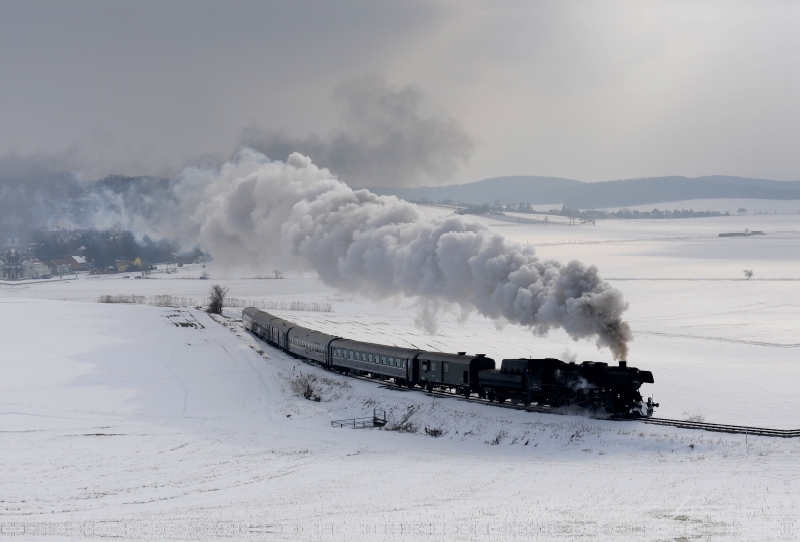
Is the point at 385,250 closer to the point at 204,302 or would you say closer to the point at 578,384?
the point at 578,384

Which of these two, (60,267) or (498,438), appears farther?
(60,267)

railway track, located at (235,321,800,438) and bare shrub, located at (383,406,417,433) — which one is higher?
railway track, located at (235,321,800,438)

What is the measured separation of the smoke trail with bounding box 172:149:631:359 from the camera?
3791 cm

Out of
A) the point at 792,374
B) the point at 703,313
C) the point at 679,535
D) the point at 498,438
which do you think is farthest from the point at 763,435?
the point at 703,313

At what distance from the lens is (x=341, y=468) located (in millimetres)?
33531

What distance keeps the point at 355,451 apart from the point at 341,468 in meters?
3.56

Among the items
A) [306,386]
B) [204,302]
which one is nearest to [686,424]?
[306,386]

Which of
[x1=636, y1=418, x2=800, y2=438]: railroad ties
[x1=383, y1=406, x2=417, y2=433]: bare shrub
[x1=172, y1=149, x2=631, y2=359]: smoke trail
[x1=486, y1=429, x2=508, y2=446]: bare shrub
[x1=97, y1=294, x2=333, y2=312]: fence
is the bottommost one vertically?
[x1=383, y1=406, x2=417, y2=433]: bare shrub

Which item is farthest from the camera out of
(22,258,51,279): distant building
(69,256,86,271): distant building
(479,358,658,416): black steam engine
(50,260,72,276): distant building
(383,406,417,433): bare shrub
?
(69,256,86,271): distant building

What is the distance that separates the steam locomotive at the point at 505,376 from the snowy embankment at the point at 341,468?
4.29 ft

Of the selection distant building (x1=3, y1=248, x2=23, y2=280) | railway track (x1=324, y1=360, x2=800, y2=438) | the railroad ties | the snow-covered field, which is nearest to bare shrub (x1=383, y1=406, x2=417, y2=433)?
the snow-covered field

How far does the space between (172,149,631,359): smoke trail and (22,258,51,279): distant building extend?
91712 mm

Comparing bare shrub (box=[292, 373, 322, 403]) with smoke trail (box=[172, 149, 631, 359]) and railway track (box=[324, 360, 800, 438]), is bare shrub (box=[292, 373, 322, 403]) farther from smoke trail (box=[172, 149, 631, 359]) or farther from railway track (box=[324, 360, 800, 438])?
railway track (box=[324, 360, 800, 438])

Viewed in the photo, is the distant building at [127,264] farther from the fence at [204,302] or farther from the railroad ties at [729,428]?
the railroad ties at [729,428]
